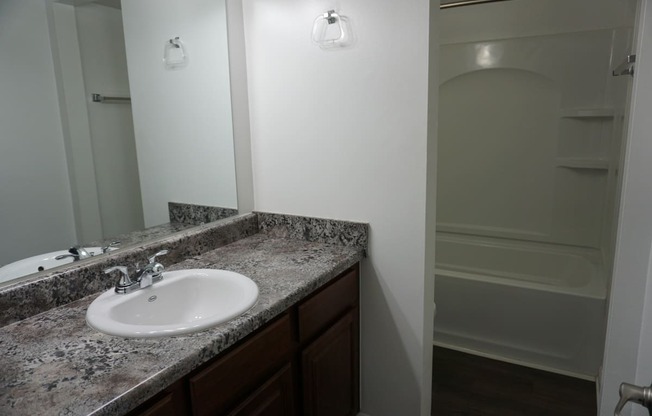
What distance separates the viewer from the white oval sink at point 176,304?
1082 mm

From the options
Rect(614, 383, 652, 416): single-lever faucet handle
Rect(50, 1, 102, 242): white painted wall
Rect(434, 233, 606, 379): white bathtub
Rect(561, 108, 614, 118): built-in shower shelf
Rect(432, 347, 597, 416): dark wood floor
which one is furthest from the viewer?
Rect(561, 108, 614, 118): built-in shower shelf

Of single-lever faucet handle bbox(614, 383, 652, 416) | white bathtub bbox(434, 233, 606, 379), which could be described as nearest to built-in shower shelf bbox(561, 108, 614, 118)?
white bathtub bbox(434, 233, 606, 379)

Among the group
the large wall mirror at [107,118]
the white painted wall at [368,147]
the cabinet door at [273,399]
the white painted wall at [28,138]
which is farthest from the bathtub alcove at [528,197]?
the white painted wall at [28,138]

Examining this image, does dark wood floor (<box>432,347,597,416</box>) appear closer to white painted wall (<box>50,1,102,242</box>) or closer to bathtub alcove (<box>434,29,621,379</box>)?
bathtub alcove (<box>434,29,621,379</box>)

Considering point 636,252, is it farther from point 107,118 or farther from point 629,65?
point 107,118

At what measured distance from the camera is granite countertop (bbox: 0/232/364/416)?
2.69 ft

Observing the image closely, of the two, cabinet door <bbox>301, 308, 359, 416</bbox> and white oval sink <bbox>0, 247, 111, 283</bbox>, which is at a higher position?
white oval sink <bbox>0, 247, 111, 283</bbox>

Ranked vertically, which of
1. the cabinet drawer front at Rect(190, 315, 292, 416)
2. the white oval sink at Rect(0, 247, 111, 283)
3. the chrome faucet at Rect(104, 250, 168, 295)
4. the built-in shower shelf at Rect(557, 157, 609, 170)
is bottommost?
the cabinet drawer front at Rect(190, 315, 292, 416)

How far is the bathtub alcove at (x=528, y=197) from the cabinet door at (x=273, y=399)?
55.3 inches

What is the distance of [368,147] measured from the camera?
168 centimetres

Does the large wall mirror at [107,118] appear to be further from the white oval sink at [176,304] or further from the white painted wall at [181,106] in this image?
the white oval sink at [176,304]

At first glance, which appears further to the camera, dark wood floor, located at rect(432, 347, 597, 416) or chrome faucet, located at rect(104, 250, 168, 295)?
dark wood floor, located at rect(432, 347, 597, 416)

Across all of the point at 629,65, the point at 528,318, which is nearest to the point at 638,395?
the point at 629,65

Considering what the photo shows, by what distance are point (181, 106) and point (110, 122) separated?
37 centimetres
